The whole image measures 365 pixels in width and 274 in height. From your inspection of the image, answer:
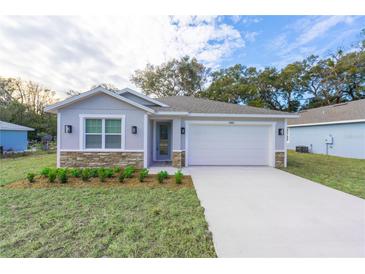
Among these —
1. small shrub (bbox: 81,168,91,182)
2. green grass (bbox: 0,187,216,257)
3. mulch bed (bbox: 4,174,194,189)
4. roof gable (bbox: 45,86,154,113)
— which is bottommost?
green grass (bbox: 0,187,216,257)

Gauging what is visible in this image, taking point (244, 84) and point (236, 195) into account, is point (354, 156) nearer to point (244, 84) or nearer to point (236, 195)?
point (236, 195)

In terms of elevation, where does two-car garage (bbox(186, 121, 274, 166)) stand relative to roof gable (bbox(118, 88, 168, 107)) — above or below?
below

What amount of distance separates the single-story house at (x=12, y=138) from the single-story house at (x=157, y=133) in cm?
1115

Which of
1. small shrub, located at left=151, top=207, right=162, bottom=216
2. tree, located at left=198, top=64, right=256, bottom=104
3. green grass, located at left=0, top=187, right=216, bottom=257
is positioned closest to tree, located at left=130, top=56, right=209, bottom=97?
tree, located at left=198, top=64, right=256, bottom=104

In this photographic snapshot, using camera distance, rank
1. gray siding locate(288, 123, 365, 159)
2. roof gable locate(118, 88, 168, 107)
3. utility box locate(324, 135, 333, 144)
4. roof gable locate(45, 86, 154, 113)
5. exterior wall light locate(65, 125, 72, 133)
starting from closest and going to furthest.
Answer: roof gable locate(45, 86, 154, 113), exterior wall light locate(65, 125, 72, 133), roof gable locate(118, 88, 168, 107), gray siding locate(288, 123, 365, 159), utility box locate(324, 135, 333, 144)

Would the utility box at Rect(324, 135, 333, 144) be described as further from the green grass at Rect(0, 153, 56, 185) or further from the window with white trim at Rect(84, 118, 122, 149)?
the green grass at Rect(0, 153, 56, 185)

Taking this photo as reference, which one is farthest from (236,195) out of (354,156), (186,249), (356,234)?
(354,156)

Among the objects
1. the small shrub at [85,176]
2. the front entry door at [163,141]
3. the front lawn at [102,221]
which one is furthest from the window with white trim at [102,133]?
the front lawn at [102,221]

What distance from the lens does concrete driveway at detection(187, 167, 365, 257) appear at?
8.62ft

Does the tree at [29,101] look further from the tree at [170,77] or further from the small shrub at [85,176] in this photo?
the small shrub at [85,176]

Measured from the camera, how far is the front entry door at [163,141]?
968cm

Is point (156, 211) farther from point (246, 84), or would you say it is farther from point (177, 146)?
point (246, 84)

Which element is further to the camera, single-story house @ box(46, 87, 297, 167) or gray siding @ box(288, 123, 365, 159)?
gray siding @ box(288, 123, 365, 159)

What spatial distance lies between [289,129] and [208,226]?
1933cm
